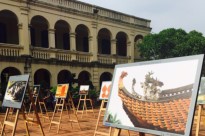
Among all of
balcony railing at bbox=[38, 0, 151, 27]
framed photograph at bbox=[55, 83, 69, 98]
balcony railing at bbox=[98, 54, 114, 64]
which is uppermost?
balcony railing at bbox=[38, 0, 151, 27]

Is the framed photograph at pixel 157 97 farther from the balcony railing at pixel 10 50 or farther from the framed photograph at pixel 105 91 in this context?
the balcony railing at pixel 10 50

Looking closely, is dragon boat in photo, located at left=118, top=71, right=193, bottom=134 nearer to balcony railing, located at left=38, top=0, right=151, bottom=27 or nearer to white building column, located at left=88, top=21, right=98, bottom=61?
balcony railing, located at left=38, top=0, right=151, bottom=27

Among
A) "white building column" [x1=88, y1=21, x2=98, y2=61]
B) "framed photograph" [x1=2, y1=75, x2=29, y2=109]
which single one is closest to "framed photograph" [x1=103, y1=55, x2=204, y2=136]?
"framed photograph" [x1=2, y1=75, x2=29, y2=109]

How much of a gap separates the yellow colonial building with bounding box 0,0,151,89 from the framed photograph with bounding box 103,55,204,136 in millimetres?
14322

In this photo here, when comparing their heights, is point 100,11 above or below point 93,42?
above

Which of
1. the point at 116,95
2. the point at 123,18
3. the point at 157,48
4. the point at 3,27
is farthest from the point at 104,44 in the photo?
the point at 116,95

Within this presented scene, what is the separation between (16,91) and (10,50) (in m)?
11.9

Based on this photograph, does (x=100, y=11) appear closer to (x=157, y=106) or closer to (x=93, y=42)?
(x=93, y=42)

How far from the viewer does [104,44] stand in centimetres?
2700

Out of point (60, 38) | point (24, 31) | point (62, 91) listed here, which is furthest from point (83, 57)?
point (62, 91)

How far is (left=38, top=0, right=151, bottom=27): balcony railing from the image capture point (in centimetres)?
2109

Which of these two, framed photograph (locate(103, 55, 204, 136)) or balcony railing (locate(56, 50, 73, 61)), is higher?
balcony railing (locate(56, 50, 73, 61))

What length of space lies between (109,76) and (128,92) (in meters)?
22.3

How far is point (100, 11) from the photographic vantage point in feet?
78.7
